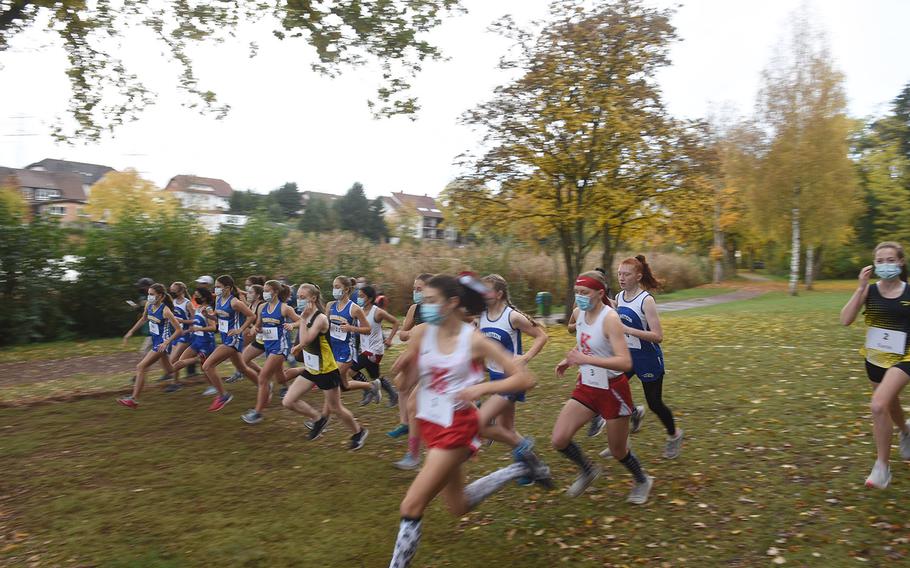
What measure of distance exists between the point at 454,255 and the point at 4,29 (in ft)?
54.0

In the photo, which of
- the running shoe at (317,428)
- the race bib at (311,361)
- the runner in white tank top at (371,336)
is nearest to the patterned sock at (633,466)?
the race bib at (311,361)

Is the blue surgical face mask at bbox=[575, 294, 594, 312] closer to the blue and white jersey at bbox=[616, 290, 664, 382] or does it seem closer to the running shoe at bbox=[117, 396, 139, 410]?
the blue and white jersey at bbox=[616, 290, 664, 382]

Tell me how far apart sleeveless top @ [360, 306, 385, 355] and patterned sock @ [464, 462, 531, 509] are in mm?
4507

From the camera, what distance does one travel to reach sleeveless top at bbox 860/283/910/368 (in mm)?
5113

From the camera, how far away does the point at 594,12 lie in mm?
17719

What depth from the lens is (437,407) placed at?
400cm

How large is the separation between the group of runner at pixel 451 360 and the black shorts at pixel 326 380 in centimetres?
1

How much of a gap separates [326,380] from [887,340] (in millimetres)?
5461

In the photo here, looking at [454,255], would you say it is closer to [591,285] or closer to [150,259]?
[150,259]

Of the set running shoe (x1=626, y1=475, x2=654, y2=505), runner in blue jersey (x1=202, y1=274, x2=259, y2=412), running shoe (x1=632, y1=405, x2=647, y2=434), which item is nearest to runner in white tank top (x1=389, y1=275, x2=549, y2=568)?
running shoe (x1=626, y1=475, x2=654, y2=505)

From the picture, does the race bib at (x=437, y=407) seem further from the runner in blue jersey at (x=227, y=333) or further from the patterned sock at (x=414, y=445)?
the runner in blue jersey at (x=227, y=333)

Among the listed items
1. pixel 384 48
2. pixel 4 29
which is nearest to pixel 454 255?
pixel 384 48

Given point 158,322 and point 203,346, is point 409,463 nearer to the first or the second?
point 203,346

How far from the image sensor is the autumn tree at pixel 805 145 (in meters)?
31.4
